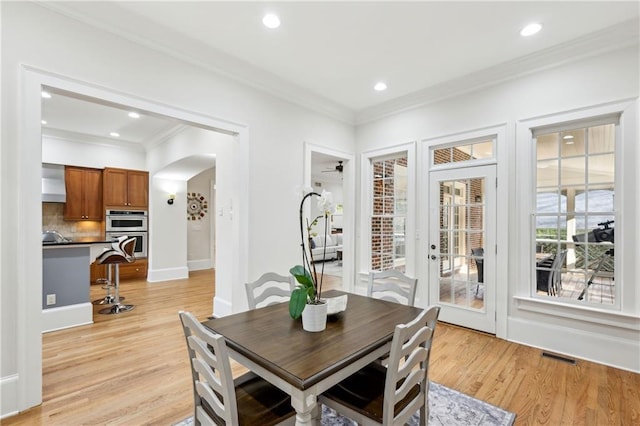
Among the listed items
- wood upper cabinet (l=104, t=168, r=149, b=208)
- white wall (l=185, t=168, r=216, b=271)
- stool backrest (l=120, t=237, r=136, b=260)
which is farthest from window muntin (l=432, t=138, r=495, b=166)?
white wall (l=185, t=168, r=216, b=271)

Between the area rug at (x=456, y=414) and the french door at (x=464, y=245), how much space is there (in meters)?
1.49

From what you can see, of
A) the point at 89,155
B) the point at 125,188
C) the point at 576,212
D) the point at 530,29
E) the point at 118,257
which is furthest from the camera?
the point at 125,188

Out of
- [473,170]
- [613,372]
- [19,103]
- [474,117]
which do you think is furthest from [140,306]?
[613,372]

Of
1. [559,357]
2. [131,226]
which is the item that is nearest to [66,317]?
[131,226]

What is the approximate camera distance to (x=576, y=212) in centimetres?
292

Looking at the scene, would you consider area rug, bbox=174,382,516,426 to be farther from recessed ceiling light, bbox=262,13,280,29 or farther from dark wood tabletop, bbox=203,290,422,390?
recessed ceiling light, bbox=262,13,280,29

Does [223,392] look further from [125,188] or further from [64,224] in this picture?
[64,224]

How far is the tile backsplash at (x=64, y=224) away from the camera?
5.75 m

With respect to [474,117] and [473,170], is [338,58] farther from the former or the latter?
[473,170]

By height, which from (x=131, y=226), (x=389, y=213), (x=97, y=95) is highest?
(x=97, y=95)

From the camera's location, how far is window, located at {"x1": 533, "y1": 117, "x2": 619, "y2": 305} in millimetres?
2764

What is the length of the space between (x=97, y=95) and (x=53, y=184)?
180 inches

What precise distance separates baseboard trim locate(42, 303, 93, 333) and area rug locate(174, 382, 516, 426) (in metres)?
2.64

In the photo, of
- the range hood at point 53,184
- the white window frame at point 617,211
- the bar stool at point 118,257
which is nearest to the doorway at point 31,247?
the bar stool at point 118,257
